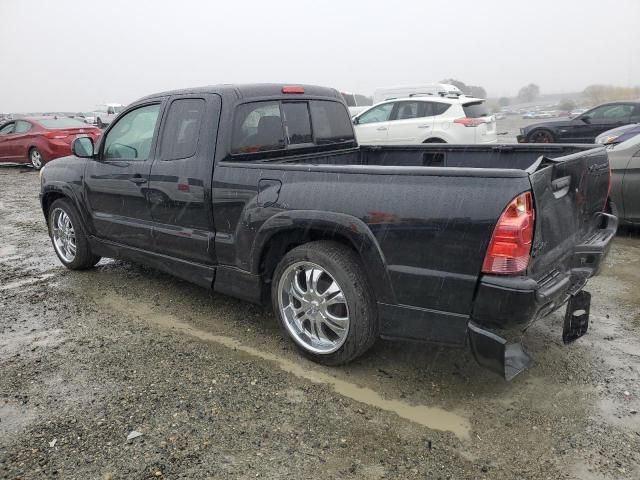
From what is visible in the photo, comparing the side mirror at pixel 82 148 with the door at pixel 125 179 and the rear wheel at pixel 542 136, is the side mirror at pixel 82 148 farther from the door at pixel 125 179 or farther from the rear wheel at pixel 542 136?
the rear wheel at pixel 542 136

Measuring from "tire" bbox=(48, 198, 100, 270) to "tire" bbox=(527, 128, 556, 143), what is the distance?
12.8 m

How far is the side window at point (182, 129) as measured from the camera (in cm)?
395

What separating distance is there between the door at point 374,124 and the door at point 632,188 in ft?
22.4

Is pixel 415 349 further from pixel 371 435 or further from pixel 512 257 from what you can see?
pixel 512 257

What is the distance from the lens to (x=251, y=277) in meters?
3.69

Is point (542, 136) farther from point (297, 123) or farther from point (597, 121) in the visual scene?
point (297, 123)

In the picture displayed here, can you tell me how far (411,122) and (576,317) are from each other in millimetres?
9402

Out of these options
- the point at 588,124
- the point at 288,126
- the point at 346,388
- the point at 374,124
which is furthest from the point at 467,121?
the point at 346,388

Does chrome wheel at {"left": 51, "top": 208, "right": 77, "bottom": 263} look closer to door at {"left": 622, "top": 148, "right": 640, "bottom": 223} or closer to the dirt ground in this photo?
the dirt ground

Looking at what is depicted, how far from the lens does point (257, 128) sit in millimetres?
3953

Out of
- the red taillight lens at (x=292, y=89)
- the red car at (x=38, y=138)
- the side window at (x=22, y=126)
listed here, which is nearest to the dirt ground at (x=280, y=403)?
the red taillight lens at (x=292, y=89)

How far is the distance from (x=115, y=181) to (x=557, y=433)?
12.6ft

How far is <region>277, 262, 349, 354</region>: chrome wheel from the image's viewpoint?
3303 millimetres

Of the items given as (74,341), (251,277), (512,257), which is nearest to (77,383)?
(74,341)
